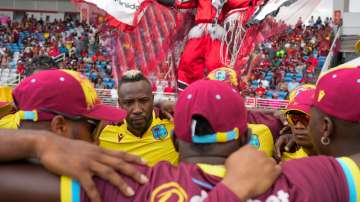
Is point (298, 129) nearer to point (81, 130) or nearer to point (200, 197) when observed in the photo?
point (81, 130)

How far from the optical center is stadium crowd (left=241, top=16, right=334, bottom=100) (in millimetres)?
16203

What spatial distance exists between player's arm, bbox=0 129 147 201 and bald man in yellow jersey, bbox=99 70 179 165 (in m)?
2.22

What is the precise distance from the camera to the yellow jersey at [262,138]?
3.76 meters

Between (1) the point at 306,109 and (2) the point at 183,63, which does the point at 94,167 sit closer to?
(1) the point at 306,109

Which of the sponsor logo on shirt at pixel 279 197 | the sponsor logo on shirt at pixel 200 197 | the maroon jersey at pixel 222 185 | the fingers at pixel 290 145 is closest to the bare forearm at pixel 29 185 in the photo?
the maroon jersey at pixel 222 185

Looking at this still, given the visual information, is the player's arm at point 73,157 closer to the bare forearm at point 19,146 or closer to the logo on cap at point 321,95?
the bare forearm at point 19,146

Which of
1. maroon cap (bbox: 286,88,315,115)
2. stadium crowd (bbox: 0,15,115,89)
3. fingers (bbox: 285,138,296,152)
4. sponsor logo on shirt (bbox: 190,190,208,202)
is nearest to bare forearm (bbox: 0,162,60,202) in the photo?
sponsor logo on shirt (bbox: 190,190,208,202)

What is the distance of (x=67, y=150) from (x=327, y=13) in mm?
23159

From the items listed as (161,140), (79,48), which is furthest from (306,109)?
(79,48)

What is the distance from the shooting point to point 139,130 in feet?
13.3

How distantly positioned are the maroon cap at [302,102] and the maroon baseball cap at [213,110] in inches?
67.0

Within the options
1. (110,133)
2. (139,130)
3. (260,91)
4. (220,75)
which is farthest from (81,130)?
(260,91)

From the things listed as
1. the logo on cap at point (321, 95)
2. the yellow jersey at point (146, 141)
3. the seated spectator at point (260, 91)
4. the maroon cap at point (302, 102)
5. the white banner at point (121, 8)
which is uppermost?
the white banner at point (121, 8)

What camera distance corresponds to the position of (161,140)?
4.07 m
